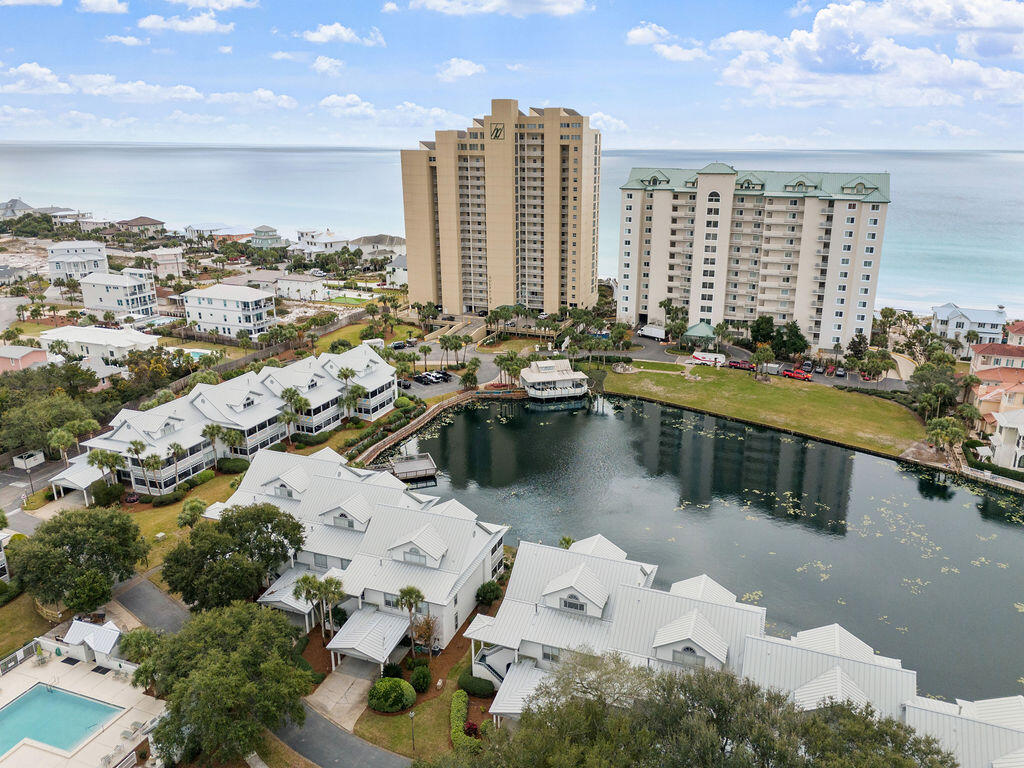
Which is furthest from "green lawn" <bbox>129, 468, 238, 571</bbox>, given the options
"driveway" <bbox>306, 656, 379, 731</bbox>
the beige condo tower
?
the beige condo tower

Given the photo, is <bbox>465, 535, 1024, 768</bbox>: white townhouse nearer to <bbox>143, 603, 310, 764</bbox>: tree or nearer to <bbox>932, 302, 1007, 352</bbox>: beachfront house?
<bbox>143, 603, 310, 764</bbox>: tree

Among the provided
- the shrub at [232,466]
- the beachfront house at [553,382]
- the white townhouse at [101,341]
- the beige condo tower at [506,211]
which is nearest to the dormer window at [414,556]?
the shrub at [232,466]

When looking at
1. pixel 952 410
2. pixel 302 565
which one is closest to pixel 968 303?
pixel 952 410

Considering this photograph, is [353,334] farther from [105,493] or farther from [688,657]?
[688,657]

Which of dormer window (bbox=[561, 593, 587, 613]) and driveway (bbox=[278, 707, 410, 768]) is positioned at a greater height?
dormer window (bbox=[561, 593, 587, 613])

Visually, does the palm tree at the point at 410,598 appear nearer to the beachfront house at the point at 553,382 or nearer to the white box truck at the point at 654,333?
the beachfront house at the point at 553,382

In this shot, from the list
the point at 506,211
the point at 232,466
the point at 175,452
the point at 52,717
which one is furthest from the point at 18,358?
the point at 506,211
